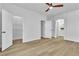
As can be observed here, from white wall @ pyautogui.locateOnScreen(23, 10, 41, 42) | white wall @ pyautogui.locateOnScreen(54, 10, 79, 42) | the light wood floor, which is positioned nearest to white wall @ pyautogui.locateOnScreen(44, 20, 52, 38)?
white wall @ pyautogui.locateOnScreen(23, 10, 41, 42)

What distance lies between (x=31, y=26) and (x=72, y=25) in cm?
344

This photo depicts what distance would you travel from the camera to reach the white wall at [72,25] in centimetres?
785

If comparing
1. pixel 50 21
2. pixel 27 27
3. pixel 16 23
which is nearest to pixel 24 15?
pixel 27 27

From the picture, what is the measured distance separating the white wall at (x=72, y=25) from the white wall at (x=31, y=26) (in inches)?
104

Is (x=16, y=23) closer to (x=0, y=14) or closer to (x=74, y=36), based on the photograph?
(x=0, y=14)

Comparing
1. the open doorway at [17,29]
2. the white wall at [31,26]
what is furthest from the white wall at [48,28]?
the open doorway at [17,29]

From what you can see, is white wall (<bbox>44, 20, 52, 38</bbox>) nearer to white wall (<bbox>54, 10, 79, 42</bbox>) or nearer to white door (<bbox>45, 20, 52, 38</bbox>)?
white door (<bbox>45, 20, 52, 38</bbox>)

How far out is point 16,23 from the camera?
30.0ft

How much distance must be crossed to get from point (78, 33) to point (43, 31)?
15.3ft

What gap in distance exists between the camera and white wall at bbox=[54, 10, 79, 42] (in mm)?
7848

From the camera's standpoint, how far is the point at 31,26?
8.31 metres

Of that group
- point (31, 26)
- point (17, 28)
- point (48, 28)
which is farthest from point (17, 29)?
point (48, 28)

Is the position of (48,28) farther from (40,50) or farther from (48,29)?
(40,50)

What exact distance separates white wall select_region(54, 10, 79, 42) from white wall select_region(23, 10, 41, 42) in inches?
104
